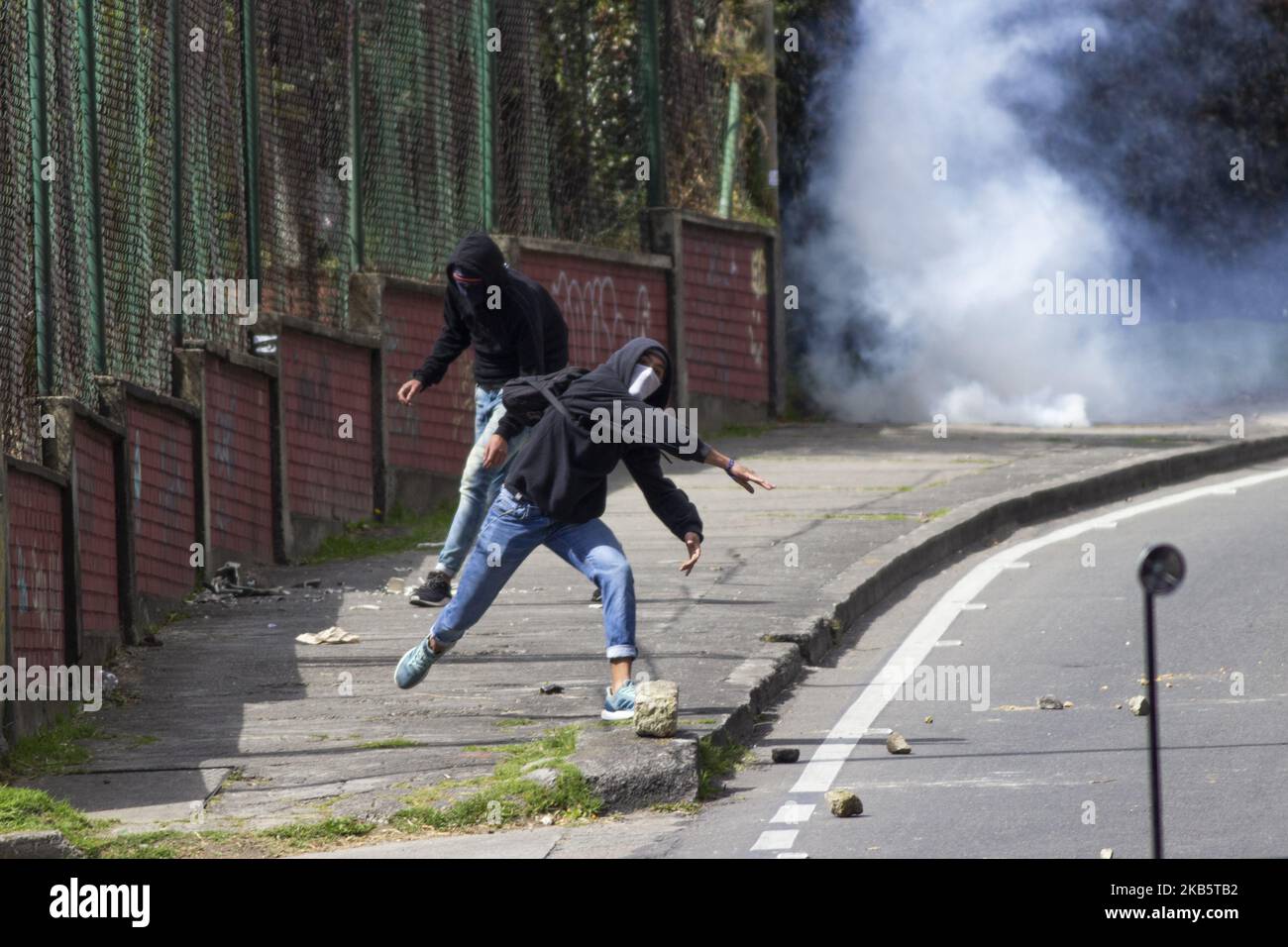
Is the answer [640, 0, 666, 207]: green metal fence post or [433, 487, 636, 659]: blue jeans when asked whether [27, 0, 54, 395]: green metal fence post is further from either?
[640, 0, 666, 207]: green metal fence post

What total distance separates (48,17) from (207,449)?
2834 mm

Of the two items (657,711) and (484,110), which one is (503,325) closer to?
(657,711)

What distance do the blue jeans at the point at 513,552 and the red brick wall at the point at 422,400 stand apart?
604cm

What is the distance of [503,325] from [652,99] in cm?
842

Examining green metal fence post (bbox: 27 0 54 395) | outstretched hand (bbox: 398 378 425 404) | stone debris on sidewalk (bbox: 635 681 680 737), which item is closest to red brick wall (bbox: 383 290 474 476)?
outstretched hand (bbox: 398 378 425 404)

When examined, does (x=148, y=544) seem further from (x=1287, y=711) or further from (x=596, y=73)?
(x=596, y=73)

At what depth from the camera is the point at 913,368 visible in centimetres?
2097

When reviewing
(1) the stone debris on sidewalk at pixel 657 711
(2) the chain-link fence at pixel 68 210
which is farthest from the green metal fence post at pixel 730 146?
(1) the stone debris on sidewalk at pixel 657 711

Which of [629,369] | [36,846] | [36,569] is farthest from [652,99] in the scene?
[36,846]

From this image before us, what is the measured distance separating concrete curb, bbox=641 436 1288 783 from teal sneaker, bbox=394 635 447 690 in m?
1.25

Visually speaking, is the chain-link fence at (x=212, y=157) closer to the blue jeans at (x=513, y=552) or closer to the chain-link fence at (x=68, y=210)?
the chain-link fence at (x=68, y=210)

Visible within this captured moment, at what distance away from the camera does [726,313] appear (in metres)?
19.4

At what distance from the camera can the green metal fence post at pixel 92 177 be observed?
10.1m
